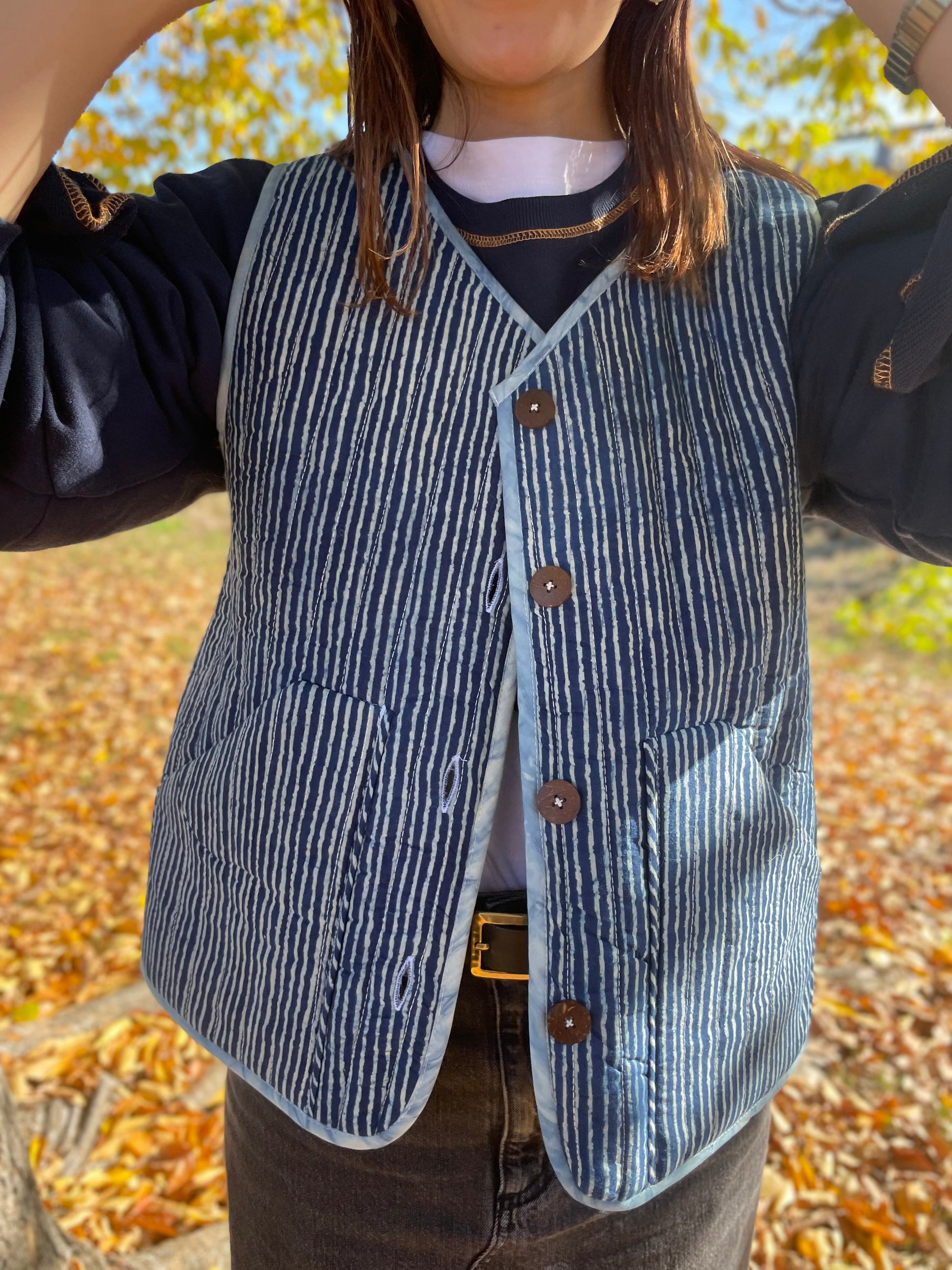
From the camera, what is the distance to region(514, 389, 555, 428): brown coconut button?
1.10m

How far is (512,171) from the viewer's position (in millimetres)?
1221

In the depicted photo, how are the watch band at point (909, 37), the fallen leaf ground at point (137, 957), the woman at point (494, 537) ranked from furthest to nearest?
the fallen leaf ground at point (137, 957), the woman at point (494, 537), the watch band at point (909, 37)

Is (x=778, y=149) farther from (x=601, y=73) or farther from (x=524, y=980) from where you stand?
(x=524, y=980)

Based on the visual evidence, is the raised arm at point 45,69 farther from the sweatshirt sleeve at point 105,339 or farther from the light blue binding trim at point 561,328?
the light blue binding trim at point 561,328

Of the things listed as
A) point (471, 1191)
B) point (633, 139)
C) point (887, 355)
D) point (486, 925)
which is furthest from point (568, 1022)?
point (633, 139)

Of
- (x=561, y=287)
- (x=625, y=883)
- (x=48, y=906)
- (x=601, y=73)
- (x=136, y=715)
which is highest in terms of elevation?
(x=601, y=73)

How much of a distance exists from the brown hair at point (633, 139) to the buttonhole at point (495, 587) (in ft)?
0.99

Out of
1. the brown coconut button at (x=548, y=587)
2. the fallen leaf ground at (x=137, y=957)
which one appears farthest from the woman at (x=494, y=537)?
the fallen leaf ground at (x=137, y=957)

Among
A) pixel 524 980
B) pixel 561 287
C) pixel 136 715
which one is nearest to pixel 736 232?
pixel 561 287

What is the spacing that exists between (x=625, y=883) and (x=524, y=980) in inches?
6.5

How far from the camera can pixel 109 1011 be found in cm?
339

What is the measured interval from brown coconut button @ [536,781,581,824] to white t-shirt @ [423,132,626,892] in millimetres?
89

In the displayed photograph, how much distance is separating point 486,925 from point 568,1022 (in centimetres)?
13

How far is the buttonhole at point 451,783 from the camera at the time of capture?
1.09m
